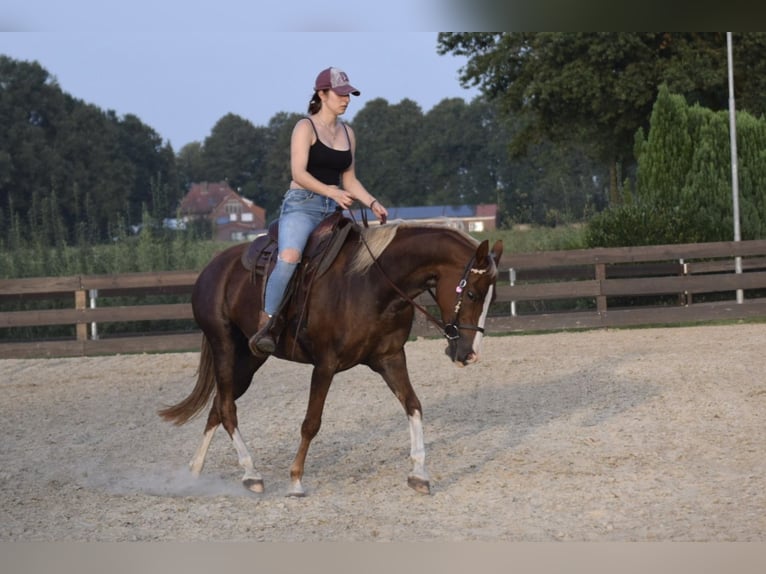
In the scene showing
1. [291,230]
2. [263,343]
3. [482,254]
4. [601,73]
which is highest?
[601,73]

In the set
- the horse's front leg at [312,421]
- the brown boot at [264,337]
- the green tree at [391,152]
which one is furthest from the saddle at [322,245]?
the green tree at [391,152]

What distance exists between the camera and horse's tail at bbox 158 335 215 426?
7.70m

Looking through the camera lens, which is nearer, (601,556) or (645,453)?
(601,556)

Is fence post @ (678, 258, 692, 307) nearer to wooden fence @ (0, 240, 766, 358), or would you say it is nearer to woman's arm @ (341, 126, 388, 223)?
wooden fence @ (0, 240, 766, 358)

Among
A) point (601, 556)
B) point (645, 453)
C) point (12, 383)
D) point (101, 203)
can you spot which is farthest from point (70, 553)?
point (101, 203)

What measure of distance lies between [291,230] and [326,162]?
19.5 inches

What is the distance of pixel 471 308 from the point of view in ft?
20.3

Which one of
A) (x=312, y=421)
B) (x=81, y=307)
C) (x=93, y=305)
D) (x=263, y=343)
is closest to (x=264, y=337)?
(x=263, y=343)

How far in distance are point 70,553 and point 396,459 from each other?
11.7 ft

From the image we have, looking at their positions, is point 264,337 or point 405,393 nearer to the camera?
point 405,393

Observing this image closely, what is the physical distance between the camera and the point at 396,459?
771 centimetres

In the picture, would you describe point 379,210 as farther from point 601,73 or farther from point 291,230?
point 601,73

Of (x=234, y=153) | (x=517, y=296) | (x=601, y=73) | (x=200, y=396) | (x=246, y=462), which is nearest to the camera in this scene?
(x=246, y=462)
